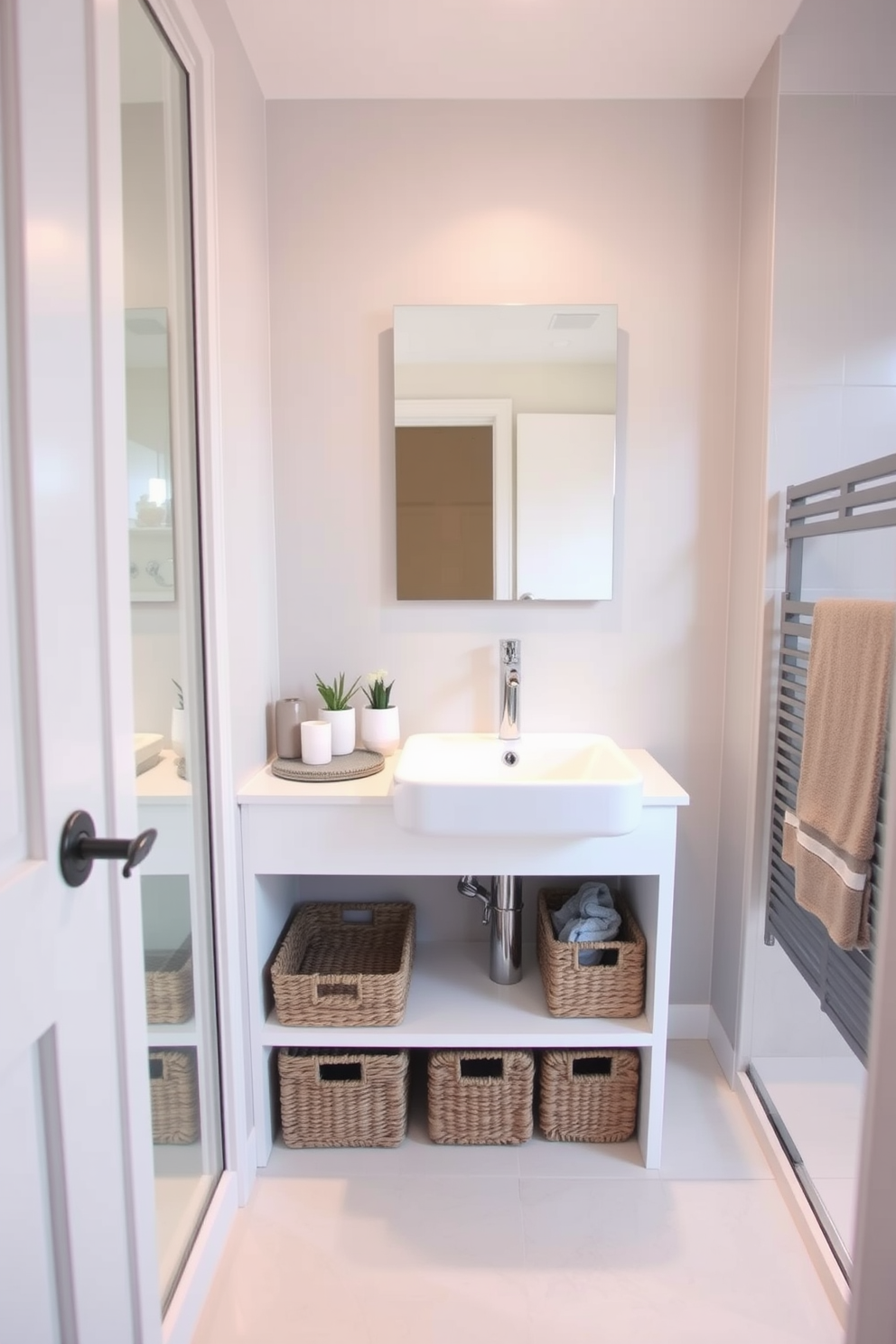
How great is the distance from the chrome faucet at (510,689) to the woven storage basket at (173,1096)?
100 centimetres

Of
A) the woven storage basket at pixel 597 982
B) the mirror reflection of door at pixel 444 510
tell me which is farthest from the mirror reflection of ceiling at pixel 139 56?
the woven storage basket at pixel 597 982

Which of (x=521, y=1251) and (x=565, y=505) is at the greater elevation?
(x=565, y=505)

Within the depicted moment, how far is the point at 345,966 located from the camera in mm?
1988

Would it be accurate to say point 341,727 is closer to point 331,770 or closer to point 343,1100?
point 331,770

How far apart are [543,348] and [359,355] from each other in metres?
0.46

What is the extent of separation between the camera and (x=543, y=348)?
1987 millimetres

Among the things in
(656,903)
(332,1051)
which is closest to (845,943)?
(656,903)

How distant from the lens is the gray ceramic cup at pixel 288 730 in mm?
1932

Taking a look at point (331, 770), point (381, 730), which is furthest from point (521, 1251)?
point (381, 730)

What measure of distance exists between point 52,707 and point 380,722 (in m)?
1.19

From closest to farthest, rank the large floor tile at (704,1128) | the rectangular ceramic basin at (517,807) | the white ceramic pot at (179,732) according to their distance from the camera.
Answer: the white ceramic pot at (179,732)
the rectangular ceramic basin at (517,807)
the large floor tile at (704,1128)

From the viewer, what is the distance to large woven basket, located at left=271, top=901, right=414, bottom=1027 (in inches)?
69.2

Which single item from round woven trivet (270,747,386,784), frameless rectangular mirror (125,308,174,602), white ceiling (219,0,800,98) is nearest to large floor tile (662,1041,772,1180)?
round woven trivet (270,747,386,784)

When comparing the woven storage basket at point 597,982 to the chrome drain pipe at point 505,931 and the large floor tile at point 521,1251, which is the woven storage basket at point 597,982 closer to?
the chrome drain pipe at point 505,931
